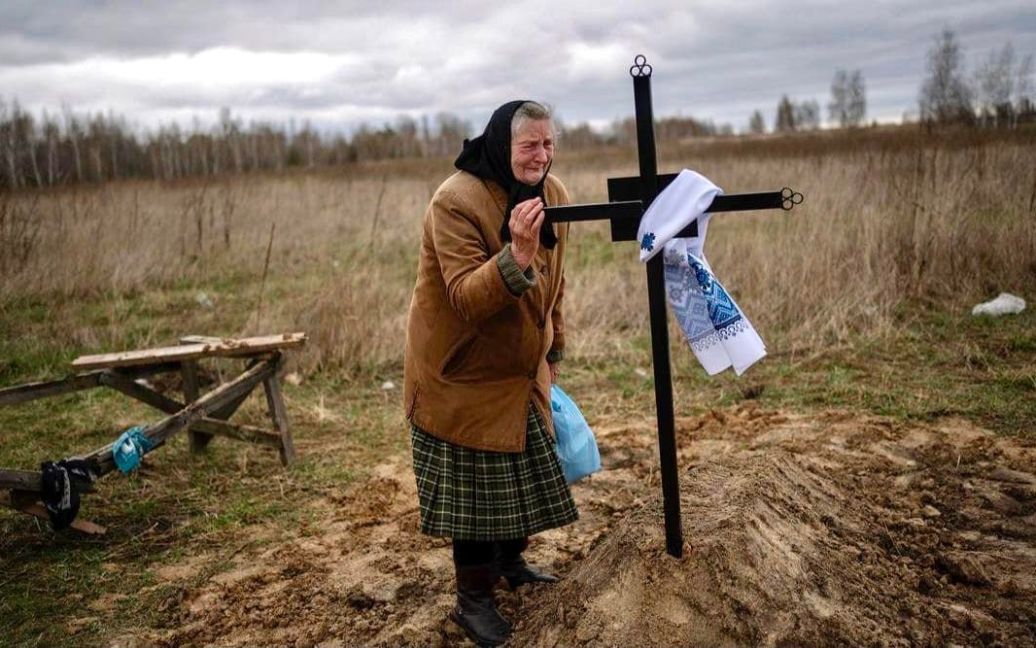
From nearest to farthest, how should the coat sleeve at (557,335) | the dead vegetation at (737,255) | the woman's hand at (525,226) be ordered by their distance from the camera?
the woman's hand at (525,226) → the coat sleeve at (557,335) → the dead vegetation at (737,255)

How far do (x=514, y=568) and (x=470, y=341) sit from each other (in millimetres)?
1084

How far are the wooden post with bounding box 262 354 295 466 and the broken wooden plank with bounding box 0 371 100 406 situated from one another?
92 centimetres

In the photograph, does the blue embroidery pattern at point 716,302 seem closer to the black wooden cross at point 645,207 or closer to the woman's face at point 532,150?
the black wooden cross at point 645,207

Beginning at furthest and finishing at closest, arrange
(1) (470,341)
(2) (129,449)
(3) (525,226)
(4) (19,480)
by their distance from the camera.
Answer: (2) (129,449)
(4) (19,480)
(1) (470,341)
(3) (525,226)

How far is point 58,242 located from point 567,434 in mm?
7750

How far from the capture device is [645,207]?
2.53 metres

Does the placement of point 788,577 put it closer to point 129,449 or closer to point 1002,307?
point 129,449

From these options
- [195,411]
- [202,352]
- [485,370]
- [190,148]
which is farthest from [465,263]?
[190,148]

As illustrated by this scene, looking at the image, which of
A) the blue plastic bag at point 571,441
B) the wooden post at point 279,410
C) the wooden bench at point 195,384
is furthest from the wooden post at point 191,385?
the blue plastic bag at point 571,441

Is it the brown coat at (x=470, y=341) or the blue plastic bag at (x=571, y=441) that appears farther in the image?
the blue plastic bag at (x=571, y=441)

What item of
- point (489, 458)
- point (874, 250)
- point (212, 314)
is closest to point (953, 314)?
point (874, 250)

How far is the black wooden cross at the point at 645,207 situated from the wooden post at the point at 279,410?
113 inches

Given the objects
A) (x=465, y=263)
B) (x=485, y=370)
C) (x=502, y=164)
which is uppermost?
(x=502, y=164)

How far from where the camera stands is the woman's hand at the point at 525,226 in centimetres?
237
